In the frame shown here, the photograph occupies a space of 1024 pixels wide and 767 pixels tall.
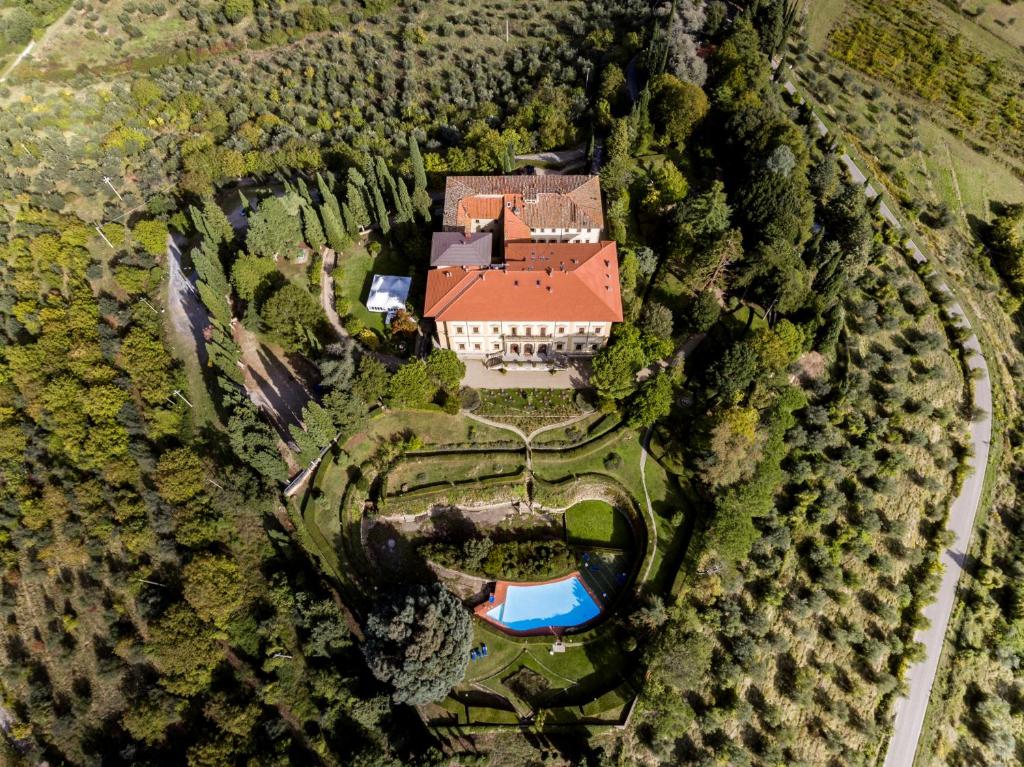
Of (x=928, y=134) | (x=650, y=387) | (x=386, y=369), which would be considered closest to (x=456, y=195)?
(x=386, y=369)

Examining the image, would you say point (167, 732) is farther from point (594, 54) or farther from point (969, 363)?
point (594, 54)

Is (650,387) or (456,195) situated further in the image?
(456,195)

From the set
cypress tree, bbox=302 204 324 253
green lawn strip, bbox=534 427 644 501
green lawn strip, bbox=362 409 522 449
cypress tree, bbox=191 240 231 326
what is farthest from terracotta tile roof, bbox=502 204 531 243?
cypress tree, bbox=191 240 231 326

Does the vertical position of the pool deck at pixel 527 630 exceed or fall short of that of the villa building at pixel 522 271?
it falls short

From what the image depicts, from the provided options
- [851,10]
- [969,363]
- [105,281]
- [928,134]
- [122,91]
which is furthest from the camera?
[851,10]

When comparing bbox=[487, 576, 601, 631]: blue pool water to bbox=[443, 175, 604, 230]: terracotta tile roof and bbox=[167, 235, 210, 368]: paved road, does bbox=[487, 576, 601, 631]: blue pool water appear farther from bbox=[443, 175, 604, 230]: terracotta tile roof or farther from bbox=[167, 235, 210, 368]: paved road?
bbox=[167, 235, 210, 368]: paved road

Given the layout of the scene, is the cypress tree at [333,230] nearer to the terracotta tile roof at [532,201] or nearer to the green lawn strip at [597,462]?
the terracotta tile roof at [532,201]

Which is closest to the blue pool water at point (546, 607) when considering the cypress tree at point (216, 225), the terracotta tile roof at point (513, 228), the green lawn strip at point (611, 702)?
the green lawn strip at point (611, 702)
